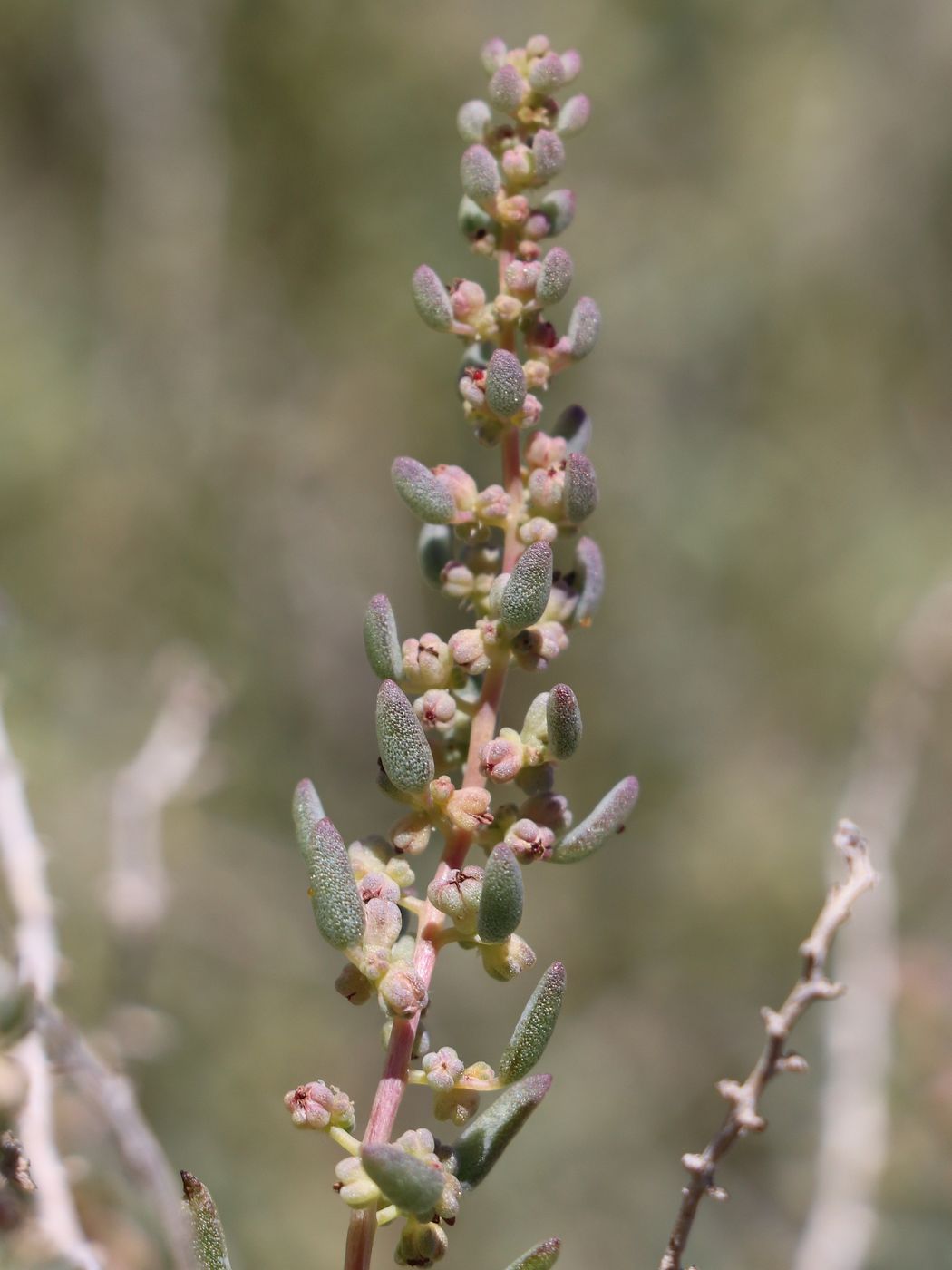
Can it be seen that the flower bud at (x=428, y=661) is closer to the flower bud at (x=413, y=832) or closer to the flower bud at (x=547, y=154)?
the flower bud at (x=413, y=832)

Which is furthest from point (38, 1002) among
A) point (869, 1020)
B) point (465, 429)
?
point (465, 429)

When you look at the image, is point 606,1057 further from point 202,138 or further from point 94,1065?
point 202,138

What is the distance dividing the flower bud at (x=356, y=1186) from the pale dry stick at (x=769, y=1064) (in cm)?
19

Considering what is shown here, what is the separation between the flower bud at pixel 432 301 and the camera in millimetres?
968

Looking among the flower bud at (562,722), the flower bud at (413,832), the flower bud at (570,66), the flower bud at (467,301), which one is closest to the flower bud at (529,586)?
the flower bud at (562,722)

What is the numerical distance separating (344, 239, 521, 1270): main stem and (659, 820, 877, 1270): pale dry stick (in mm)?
190

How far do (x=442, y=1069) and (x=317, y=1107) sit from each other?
9cm

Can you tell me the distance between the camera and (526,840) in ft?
2.70

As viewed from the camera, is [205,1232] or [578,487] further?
[578,487]

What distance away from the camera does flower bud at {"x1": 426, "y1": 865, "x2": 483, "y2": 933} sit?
2.62 ft

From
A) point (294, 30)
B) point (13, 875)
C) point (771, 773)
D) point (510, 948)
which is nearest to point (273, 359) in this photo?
point (294, 30)

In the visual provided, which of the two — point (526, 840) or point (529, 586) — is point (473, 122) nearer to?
point (529, 586)

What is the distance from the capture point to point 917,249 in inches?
263

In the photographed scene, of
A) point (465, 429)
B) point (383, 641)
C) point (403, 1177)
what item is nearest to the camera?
point (403, 1177)
